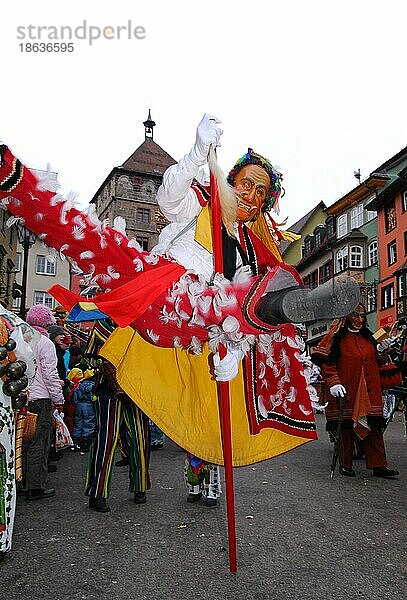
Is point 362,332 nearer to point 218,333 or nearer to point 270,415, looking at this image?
point 270,415

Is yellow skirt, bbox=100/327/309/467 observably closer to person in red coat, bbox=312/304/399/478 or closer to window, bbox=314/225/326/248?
person in red coat, bbox=312/304/399/478

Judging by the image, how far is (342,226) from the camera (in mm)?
36312

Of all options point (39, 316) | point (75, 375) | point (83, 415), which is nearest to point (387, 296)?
point (75, 375)

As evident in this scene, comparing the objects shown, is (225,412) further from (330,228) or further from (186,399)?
(330,228)

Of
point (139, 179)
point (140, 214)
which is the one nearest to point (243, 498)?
point (140, 214)

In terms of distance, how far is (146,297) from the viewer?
298 cm

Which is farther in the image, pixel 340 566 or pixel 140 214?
pixel 140 214

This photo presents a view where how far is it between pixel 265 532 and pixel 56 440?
345 centimetres

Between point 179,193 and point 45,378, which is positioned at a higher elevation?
point 179,193

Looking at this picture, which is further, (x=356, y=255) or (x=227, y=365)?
(x=356, y=255)

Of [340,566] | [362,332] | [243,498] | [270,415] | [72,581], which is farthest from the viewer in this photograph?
[362,332]

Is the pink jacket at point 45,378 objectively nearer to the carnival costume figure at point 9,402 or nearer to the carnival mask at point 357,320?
the carnival costume figure at point 9,402

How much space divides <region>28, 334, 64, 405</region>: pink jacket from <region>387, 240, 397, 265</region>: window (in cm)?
2629

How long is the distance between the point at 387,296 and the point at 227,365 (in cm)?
2767
